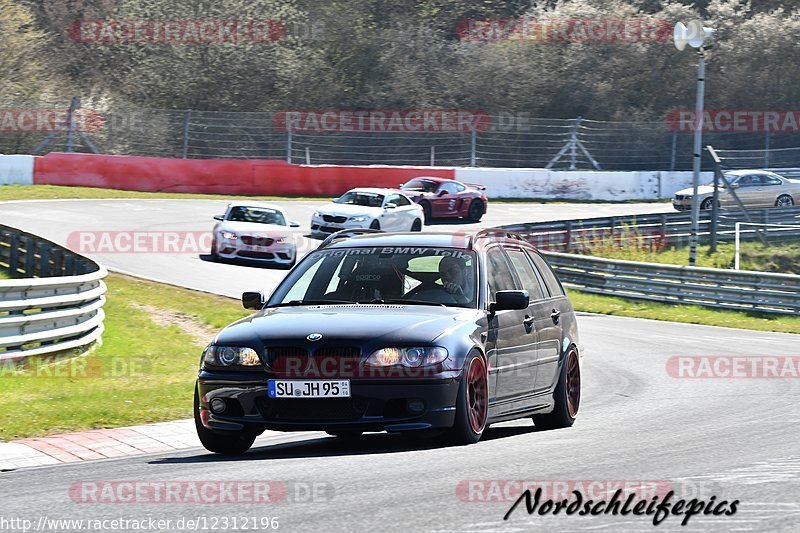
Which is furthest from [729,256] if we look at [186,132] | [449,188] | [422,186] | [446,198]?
[186,132]

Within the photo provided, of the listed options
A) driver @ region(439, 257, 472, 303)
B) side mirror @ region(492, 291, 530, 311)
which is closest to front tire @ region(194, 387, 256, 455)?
driver @ region(439, 257, 472, 303)

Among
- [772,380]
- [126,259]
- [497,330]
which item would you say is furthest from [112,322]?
[497,330]

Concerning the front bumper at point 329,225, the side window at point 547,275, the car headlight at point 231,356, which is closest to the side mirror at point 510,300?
the side window at point 547,275

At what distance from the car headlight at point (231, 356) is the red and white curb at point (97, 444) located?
3.85ft

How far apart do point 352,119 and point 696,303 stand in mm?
28550

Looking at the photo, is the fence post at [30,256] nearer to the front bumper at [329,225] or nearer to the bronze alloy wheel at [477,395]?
the front bumper at [329,225]

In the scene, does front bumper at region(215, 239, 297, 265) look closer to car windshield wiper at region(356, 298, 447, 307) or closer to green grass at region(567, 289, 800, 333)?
green grass at region(567, 289, 800, 333)

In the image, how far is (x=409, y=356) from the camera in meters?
8.07

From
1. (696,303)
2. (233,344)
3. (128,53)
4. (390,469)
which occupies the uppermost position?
(128,53)

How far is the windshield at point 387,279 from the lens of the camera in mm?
9172

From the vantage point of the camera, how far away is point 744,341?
20.6 meters

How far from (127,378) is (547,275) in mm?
5325

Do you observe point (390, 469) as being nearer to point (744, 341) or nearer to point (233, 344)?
point (233, 344)

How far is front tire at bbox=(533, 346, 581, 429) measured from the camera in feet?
33.6
